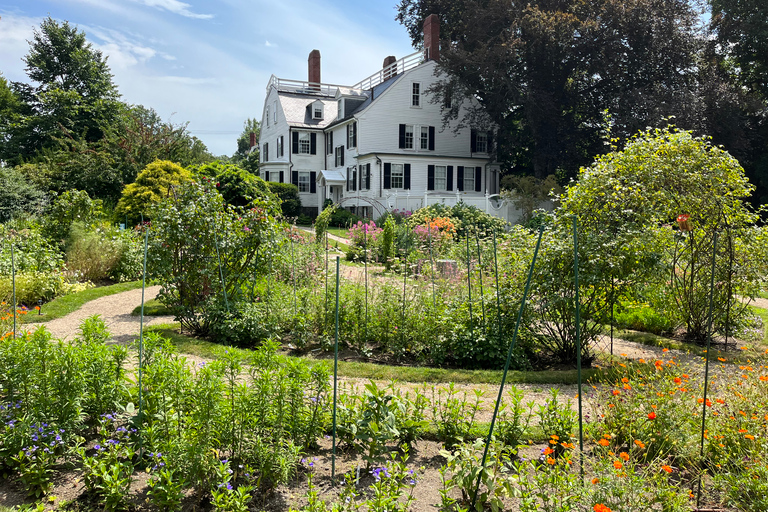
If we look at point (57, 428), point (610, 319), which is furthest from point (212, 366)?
point (610, 319)

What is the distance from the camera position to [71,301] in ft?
29.1

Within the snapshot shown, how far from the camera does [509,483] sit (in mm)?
2908

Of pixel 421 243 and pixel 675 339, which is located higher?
pixel 421 243

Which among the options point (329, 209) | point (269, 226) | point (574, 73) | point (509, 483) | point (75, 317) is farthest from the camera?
point (574, 73)

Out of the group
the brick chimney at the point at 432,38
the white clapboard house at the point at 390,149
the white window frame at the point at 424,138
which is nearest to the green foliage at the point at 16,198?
the white clapboard house at the point at 390,149

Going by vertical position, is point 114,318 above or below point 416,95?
below

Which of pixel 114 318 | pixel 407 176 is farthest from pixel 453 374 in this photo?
pixel 407 176

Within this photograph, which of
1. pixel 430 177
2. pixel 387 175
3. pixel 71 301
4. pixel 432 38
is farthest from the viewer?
pixel 430 177

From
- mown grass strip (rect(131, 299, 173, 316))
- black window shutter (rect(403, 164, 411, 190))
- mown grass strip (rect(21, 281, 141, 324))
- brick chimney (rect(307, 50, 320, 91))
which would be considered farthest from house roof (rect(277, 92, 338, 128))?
mown grass strip (rect(131, 299, 173, 316))

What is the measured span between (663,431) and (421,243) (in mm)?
9904

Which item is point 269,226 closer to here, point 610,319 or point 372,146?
point 610,319

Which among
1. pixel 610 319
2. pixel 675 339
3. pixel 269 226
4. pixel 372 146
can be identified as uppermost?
pixel 372 146

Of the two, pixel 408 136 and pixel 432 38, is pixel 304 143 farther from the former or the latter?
pixel 432 38

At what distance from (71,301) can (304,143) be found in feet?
82.0
